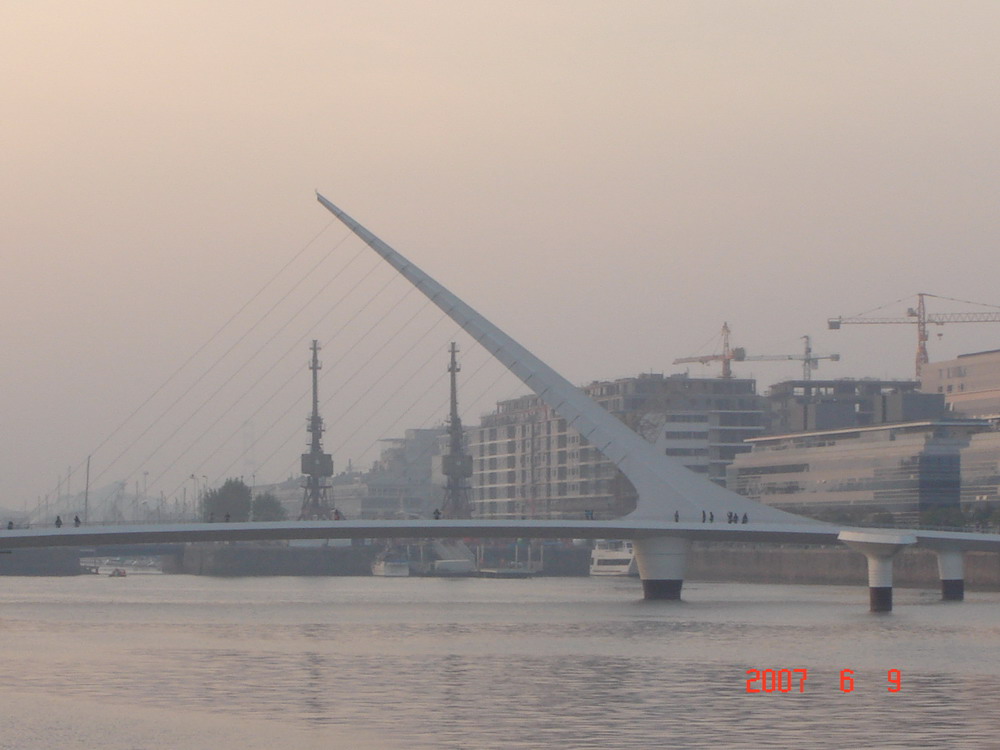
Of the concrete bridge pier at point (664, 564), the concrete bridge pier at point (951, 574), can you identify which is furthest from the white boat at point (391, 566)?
the concrete bridge pier at point (951, 574)

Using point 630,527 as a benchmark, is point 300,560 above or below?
below

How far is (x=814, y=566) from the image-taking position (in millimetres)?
86500

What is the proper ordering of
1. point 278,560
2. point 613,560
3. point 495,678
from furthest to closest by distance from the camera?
point 278,560
point 613,560
point 495,678

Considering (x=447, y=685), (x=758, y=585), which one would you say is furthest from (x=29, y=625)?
(x=758, y=585)

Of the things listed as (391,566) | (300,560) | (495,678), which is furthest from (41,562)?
(495,678)

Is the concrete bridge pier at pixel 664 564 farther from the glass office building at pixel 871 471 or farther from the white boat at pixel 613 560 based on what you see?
the white boat at pixel 613 560

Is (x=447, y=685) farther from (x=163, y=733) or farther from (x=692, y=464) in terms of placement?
(x=692, y=464)

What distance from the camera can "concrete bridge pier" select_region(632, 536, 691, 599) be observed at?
5969cm

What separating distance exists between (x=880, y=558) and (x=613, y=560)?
5899 centimetres

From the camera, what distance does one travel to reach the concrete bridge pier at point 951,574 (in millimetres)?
60281

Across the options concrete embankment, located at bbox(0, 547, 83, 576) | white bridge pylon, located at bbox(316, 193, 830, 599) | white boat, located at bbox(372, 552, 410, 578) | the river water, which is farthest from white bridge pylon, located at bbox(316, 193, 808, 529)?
concrete embankment, located at bbox(0, 547, 83, 576)

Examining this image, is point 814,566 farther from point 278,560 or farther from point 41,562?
point 41,562
